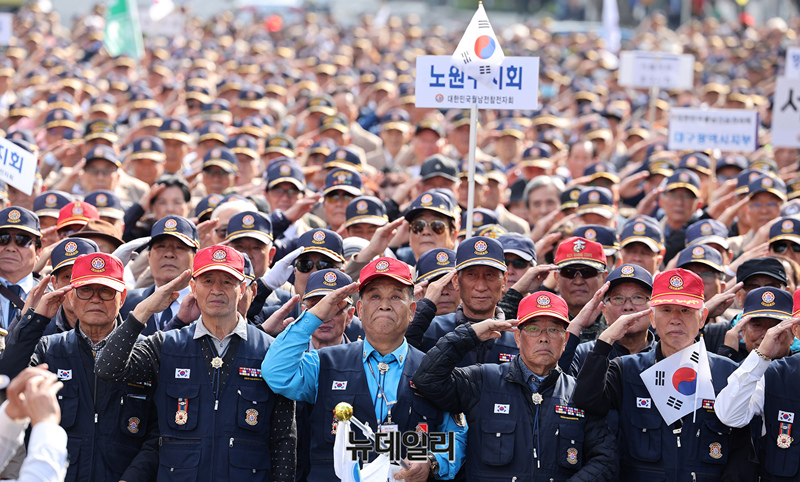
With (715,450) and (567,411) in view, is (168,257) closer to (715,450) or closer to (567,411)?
(567,411)

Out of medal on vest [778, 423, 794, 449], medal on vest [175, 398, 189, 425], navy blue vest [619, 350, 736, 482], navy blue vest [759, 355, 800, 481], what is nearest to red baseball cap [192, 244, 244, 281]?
medal on vest [175, 398, 189, 425]

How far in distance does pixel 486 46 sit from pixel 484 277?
96.3 inches

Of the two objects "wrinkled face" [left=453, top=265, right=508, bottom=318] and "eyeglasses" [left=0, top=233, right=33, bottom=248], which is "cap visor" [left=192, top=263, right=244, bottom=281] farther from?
→ "eyeglasses" [left=0, top=233, right=33, bottom=248]

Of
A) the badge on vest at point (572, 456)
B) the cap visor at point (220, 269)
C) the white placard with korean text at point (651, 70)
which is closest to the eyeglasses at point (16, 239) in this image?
the cap visor at point (220, 269)

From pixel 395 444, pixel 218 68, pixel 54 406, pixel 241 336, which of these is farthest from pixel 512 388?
pixel 218 68

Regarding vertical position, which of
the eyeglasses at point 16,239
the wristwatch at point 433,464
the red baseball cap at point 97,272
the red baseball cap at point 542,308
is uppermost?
the eyeglasses at point 16,239

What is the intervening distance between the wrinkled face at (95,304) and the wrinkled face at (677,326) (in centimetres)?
357

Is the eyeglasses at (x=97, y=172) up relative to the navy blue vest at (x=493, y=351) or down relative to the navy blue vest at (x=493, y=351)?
up

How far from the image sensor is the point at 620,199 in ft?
48.5

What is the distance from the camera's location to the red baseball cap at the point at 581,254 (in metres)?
8.73

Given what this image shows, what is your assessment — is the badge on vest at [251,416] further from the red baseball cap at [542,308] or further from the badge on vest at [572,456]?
the badge on vest at [572,456]

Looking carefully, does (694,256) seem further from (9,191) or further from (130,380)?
(9,191)

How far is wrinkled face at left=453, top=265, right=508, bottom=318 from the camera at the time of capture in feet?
26.1

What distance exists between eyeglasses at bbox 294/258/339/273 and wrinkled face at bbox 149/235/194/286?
0.84 m
